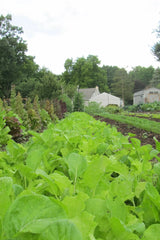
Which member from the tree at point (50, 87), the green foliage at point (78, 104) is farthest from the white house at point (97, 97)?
the tree at point (50, 87)

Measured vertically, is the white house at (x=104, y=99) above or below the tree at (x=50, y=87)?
below

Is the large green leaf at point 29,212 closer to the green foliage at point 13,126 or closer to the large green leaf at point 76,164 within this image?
the large green leaf at point 76,164

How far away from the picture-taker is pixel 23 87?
3956cm

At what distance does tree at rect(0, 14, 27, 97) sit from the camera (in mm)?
36562

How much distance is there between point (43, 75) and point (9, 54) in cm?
885

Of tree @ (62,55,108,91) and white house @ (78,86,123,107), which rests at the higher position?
tree @ (62,55,108,91)

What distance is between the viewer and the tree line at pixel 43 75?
28.7 metres

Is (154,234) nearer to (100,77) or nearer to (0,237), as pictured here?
(0,237)

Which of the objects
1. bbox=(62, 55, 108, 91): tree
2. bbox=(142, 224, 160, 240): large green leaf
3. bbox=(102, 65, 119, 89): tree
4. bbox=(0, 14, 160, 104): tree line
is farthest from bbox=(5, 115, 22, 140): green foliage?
bbox=(102, 65, 119, 89): tree

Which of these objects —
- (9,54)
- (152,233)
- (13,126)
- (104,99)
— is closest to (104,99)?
(104,99)

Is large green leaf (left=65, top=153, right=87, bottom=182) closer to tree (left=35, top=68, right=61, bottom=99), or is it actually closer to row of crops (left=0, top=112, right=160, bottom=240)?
row of crops (left=0, top=112, right=160, bottom=240)

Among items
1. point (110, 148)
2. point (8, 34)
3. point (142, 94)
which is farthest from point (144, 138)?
point (142, 94)

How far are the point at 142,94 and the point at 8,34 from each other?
34.9 metres

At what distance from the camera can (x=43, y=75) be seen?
44500mm
